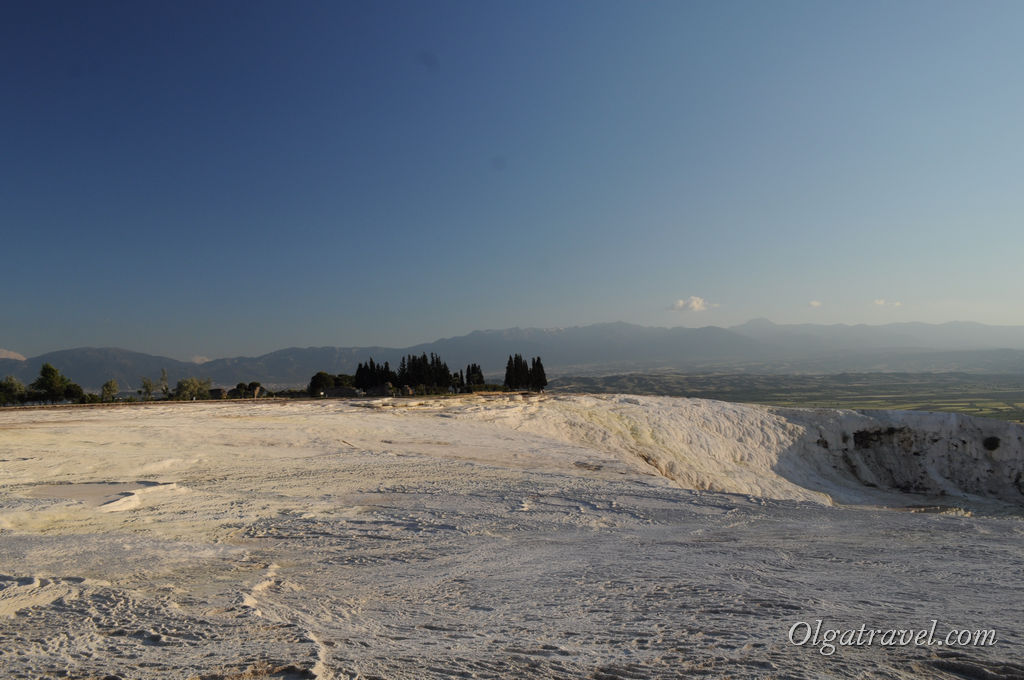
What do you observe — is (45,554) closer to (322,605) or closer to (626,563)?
(322,605)

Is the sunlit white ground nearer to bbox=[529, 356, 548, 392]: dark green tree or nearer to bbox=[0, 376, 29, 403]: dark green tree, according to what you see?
bbox=[529, 356, 548, 392]: dark green tree

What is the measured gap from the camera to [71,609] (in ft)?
19.8

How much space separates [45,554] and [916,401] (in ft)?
564

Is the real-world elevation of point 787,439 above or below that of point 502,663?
below

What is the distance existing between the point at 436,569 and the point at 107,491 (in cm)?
1028

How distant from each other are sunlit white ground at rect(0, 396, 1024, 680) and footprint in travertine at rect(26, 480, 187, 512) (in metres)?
0.09

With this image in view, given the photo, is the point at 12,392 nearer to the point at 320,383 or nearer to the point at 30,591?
the point at 320,383

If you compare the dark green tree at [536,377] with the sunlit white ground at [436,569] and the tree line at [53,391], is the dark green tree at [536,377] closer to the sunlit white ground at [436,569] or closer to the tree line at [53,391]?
the tree line at [53,391]

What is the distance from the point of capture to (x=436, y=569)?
322 inches

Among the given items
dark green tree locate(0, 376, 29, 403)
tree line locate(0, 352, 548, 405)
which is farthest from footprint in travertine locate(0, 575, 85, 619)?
dark green tree locate(0, 376, 29, 403)

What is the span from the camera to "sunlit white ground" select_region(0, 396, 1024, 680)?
493 centimetres

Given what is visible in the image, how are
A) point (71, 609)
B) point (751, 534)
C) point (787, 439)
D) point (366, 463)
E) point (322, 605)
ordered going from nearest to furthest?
1. point (71, 609)
2. point (322, 605)
3. point (751, 534)
4. point (366, 463)
5. point (787, 439)

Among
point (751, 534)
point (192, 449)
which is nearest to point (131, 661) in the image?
point (751, 534)

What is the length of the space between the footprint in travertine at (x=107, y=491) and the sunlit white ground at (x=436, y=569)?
9 cm
